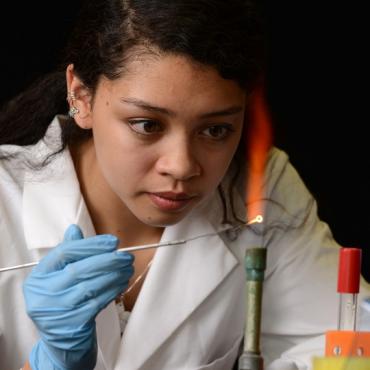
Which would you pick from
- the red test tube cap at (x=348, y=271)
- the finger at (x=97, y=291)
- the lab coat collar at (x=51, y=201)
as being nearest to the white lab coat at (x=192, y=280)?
the lab coat collar at (x=51, y=201)

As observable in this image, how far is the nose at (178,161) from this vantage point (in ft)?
5.77

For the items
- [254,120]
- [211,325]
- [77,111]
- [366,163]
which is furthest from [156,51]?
[366,163]

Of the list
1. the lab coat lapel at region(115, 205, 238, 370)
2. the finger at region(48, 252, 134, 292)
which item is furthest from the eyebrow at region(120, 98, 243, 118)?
the lab coat lapel at region(115, 205, 238, 370)

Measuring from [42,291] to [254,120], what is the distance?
0.68 m

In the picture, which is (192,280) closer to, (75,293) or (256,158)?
(256,158)

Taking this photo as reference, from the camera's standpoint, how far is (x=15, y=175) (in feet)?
6.81

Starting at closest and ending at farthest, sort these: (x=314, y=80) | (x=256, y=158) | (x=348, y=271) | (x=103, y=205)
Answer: (x=348, y=271), (x=103, y=205), (x=256, y=158), (x=314, y=80)

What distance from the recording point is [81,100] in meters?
1.96

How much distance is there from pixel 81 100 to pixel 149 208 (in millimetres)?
284

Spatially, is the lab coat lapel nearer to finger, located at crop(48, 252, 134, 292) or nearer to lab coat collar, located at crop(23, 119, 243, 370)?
lab coat collar, located at crop(23, 119, 243, 370)

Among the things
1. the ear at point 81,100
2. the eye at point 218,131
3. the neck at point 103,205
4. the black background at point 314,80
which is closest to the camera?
the eye at point 218,131

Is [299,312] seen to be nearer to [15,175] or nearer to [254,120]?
[254,120]

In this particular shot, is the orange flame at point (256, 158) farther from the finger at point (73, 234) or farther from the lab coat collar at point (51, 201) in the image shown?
the finger at point (73, 234)

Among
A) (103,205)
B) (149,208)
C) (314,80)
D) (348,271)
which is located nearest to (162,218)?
(149,208)
